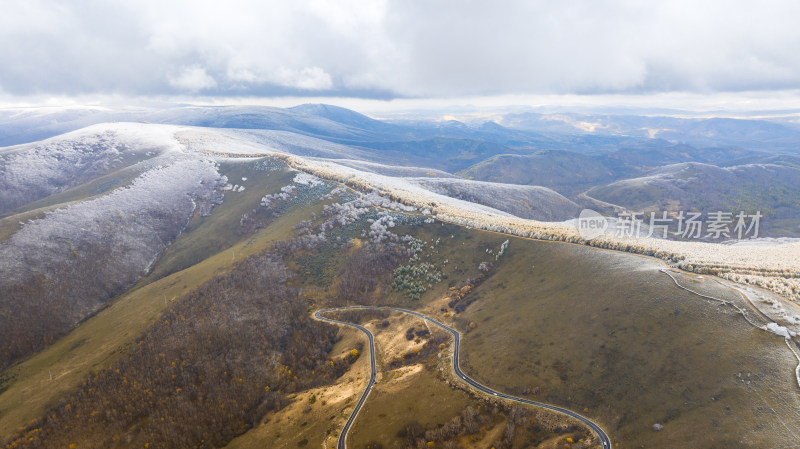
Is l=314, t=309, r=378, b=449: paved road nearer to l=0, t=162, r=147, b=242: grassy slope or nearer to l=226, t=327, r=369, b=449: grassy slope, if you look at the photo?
l=226, t=327, r=369, b=449: grassy slope

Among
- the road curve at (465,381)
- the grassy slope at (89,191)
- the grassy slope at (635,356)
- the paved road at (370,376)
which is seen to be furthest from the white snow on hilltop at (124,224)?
the grassy slope at (635,356)

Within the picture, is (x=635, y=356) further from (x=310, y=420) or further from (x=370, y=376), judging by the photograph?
(x=310, y=420)

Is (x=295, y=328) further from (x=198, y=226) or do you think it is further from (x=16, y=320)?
(x=198, y=226)

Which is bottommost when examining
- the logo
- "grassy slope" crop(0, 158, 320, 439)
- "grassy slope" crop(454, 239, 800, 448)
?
"grassy slope" crop(0, 158, 320, 439)

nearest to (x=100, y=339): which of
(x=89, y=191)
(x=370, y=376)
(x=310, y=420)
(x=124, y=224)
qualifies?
(x=310, y=420)

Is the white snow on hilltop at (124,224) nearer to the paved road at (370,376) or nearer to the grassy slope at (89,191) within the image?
the grassy slope at (89,191)

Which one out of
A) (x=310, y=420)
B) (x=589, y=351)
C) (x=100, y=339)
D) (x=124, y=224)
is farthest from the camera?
(x=124, y=224)

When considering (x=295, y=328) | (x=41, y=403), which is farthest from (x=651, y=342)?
(x=41, y=403)

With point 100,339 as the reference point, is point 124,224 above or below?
above

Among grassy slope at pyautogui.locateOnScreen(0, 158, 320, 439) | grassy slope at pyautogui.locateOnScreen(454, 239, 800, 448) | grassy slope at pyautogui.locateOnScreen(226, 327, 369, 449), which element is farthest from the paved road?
grassy slope at pyautogui.locateOnScreen(0, 158, 320, 439)
